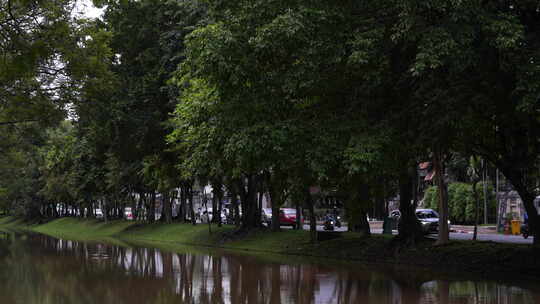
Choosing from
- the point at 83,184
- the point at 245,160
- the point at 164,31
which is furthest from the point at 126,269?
the point at 83,184

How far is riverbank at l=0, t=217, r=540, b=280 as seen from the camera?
2288 centimetres

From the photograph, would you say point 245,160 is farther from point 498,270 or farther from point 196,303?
point 498,270

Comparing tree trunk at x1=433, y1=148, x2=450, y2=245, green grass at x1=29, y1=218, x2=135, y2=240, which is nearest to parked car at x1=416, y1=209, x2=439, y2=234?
tree trunk at x1=433, y1=148, x2=450, y2=245

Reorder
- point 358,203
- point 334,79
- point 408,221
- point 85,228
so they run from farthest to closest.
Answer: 1. point 85,228
2. point 358,203
3. point 408,221
4. point 334,79

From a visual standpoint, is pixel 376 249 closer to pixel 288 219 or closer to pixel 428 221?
pixel 428 221

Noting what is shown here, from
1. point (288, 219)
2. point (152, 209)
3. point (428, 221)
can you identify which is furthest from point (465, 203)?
point (152, 209)

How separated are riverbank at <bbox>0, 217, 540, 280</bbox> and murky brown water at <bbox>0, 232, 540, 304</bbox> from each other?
2078 millimetres

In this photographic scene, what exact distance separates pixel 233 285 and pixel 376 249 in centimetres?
1061

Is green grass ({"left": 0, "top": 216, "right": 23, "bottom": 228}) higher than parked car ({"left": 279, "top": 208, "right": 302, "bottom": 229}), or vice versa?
parked car ({"left": 279, "top": 208, "right": 302, "bottom": 229})

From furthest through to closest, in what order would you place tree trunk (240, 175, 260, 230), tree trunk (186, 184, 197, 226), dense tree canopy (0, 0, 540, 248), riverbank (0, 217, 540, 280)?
1. tree trunk (186, 184, 197, 226)
2. tree trunk (240, 175, 260, 230)
3. riverbank (0, 217, 540, 280)
4. dense tree canopy (0, 0, 540, 248)

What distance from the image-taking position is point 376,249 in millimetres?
29156

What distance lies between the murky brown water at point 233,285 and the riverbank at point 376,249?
2.08 m

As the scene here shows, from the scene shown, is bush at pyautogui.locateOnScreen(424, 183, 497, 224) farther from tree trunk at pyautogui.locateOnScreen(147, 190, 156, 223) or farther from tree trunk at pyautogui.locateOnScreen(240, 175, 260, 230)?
tree trunk at pyautogui.locateOnScreen(147, 190, 156, 223)

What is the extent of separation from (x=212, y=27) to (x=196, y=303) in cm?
764
